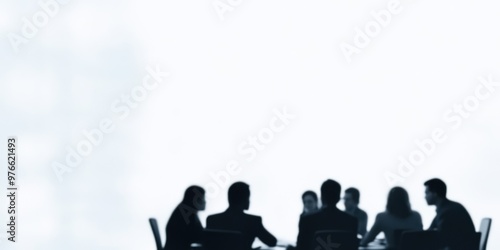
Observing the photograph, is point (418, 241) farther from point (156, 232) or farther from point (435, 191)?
point (156, 232)

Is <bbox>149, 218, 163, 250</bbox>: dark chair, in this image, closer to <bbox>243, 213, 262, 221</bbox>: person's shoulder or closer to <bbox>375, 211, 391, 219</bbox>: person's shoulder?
<bbox>243, 213, 262, 221</bbox>: person's shoulder

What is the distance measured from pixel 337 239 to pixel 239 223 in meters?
0.74

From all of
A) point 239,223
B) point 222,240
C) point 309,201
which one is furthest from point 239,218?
point 309,201

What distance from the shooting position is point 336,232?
3.76 meters

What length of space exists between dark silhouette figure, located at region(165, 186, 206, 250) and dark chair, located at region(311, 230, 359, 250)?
0.82 meters

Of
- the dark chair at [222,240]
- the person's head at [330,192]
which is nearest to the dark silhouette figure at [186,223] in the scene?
the dark chair at [222,240]

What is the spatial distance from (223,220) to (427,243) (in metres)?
1.28

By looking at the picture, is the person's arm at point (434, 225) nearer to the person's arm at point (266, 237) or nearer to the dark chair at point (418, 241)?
the dark chair at point (418, 241)

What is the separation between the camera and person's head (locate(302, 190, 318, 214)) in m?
5.82

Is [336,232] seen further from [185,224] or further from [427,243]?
[185,224]

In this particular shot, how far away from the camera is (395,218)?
471 cm

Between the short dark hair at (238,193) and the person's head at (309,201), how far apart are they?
1.61 meters

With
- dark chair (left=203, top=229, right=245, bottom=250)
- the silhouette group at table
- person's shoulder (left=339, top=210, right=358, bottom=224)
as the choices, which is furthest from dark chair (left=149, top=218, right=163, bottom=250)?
person's shoulder (left=339, top=210, right=358, bottom=224)

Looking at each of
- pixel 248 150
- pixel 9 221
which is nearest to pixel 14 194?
pixel 9 221
